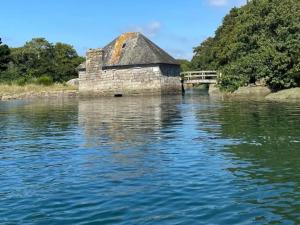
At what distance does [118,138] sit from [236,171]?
23.3 ft

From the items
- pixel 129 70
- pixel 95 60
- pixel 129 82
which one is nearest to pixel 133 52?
pixel 129 70

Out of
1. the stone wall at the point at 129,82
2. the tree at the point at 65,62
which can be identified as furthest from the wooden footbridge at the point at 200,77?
the tree at the point at 65,62

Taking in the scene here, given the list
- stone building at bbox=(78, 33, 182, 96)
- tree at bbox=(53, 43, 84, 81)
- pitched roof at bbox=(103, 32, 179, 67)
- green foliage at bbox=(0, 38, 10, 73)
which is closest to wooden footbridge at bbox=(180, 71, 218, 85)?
stone building at bbox=(78, 33, 182, 96)

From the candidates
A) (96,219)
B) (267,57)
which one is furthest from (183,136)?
(267,57)

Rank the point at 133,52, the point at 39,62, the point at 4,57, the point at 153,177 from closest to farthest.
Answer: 1. the point at 153,177
2. the point at 133,52
3. the point at 4,57
4. the point at 39,62

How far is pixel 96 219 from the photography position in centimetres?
754

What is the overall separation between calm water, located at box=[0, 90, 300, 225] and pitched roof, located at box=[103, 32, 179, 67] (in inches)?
1744

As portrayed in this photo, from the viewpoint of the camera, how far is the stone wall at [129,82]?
6259 cm

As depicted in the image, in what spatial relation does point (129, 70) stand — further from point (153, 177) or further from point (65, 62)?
point (153, 177)

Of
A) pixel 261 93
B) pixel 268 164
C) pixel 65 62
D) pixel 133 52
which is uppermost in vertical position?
pixel 65 62

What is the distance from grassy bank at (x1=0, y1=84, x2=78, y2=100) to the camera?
61.7 m

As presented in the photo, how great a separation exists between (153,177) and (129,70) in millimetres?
53700

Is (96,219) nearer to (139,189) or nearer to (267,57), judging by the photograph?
(139,189)

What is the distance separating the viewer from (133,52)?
63781 millimetres
